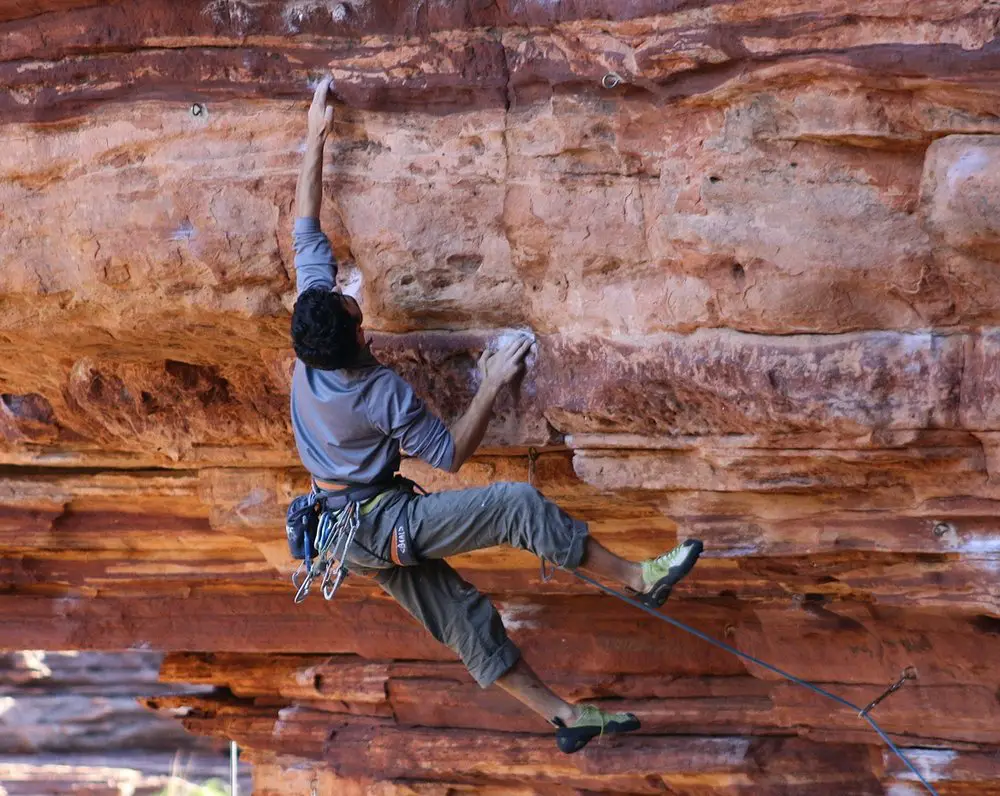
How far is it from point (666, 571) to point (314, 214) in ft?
4.98

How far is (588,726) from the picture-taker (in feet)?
13.0

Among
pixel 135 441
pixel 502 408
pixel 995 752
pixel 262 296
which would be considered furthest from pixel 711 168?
pixel 995 752

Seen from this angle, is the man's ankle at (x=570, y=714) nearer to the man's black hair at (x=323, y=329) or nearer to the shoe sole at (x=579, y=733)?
the shoe sole at (x=579, y=733)

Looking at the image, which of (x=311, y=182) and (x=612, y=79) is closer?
(x=612, y=79)

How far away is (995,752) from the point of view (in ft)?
18.1

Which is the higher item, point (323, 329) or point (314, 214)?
point (314, 214)

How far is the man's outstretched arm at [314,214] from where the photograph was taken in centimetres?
368

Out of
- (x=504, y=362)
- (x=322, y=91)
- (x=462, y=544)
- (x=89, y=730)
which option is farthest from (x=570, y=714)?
(x=89, y=730)

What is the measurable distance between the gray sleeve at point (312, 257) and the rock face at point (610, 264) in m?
0.29

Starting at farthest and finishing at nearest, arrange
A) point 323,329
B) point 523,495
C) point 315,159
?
point 315,159, point 523,495, point 323,329

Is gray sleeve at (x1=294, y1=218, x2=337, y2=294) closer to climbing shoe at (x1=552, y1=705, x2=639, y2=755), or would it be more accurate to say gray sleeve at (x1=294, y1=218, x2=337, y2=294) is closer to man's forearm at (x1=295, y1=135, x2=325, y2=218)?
man's forearm at (x1=295, y1=135, x2=325, y2=218)

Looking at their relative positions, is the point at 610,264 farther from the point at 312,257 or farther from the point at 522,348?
the point at 312,257

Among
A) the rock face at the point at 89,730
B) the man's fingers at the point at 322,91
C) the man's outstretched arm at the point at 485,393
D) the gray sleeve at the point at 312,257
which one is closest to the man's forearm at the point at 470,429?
the man's outstretched arm at the point at 485,393

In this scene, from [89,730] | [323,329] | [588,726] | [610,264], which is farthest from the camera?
[89,730]
